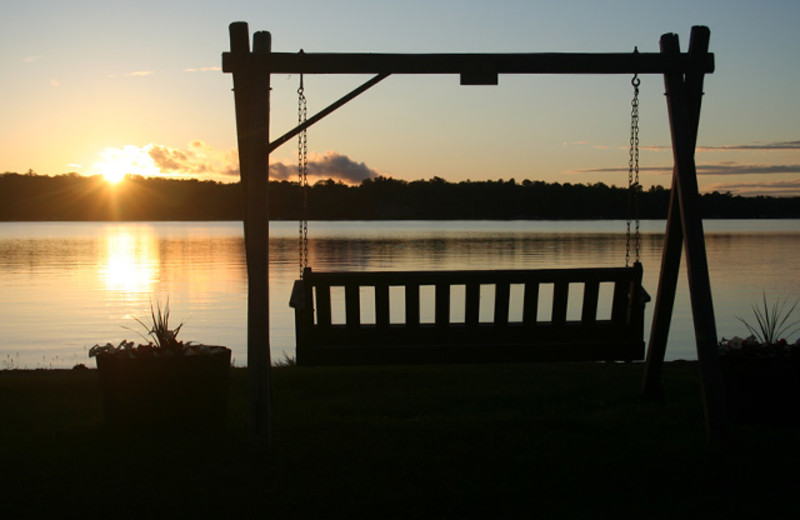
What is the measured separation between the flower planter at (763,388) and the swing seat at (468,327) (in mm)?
911

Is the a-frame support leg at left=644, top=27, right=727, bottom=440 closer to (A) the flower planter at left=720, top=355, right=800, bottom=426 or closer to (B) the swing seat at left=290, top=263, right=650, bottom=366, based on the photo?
(B) the swing seat at left=290, top=263, right=650, bottom=366

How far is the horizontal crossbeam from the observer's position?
602 centimetres

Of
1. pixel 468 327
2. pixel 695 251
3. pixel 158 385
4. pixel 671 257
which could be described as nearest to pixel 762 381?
pixel 671 257

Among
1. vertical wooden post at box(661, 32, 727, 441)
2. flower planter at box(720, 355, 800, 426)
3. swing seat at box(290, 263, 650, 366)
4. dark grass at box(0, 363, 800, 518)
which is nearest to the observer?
dark grass at box(0, 363, 800, 518)

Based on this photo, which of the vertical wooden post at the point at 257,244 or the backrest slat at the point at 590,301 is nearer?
the vertical wooden post at the point at 257,244

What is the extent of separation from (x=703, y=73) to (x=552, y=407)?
9.88ft

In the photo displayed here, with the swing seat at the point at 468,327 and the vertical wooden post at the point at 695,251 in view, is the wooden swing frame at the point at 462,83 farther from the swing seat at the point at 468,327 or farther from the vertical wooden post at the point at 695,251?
the swing seat at the point at 468,327

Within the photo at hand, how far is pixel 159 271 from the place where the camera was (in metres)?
40.3

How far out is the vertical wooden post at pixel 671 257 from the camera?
636 cm

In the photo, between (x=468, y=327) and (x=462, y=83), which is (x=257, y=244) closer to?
(x=462, y=83)

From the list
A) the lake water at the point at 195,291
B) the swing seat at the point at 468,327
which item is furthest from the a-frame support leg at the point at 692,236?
the lake water at the point at 195,291

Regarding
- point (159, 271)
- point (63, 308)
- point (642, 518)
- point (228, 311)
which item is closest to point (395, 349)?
point (642, 518)

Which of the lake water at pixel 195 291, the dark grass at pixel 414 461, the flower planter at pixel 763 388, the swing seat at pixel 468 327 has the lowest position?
the lake water at pixel 195 291

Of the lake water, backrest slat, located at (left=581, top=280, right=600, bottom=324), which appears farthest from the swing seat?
the lake water
